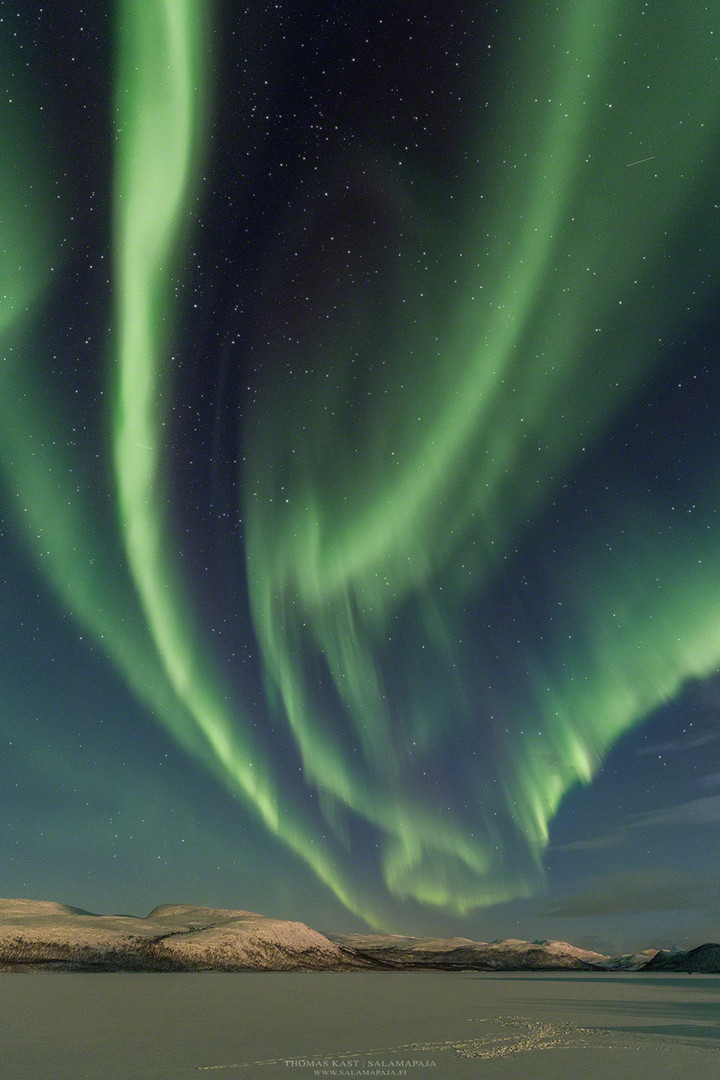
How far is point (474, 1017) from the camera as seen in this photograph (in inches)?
1731

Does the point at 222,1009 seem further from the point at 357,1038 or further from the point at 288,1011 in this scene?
the point at 357,1038

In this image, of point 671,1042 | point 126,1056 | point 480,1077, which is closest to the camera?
point 480,1077

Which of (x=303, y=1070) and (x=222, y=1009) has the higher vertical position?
(x=303, y=1070)

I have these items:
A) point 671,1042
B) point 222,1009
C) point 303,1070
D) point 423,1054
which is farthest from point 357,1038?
point 222,1009

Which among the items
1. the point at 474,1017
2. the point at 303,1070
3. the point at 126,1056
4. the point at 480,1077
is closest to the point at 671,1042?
the point at 474,1017

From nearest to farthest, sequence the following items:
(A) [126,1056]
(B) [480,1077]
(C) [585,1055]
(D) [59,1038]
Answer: (B) [480,1077]
(A) [126,1056]
(C) [585,1055]
(D) [59,1038]

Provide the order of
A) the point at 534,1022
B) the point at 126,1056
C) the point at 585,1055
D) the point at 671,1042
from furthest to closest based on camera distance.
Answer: the point at 534,1022, the point at 671,1042, the point at 585,1055, the point at 126,1056

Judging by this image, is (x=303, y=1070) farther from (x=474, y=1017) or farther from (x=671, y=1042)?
(x=474, y=1017)

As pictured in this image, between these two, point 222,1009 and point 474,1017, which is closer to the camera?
point 474,1017

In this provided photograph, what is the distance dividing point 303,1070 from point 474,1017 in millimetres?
29053

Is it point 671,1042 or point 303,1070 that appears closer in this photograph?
point 303,1070

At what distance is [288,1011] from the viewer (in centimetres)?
4878

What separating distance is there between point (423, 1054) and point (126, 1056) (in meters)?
10.6

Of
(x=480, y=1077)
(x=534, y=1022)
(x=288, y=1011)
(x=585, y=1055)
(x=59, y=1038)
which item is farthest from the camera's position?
(x=288, y=1011)
